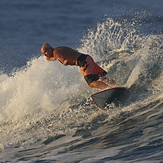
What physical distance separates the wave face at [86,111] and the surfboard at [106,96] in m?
0.15

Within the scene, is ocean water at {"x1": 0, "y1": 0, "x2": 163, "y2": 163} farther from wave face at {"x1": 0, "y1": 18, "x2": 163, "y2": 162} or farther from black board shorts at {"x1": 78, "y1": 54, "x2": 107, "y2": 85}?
black board shorts at {"x1": 78, "y1": 54, "x2": 107, "y2": 85}

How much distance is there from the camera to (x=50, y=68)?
1041 cm

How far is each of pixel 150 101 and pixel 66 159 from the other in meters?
2.53

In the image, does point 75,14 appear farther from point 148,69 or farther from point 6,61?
point 148,69

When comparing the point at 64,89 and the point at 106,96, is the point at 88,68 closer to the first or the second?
the point at 106,96

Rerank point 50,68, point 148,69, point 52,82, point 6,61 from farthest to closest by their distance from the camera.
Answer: point 6,61, point 50,68, point 52,82, point 148,69

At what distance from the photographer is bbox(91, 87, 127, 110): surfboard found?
7.32 meters

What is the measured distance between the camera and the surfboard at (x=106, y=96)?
732 cm

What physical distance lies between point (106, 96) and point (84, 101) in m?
1.01

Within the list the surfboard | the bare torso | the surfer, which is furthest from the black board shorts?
the surfboard

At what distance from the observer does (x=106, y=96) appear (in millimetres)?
7402

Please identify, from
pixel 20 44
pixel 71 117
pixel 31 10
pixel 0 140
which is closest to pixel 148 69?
pixel 71 117

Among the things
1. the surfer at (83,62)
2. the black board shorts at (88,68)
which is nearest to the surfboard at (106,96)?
the surfer at (83,62)

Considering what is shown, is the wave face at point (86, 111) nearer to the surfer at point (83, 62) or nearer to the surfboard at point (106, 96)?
the surfboard at point (106, 96)
